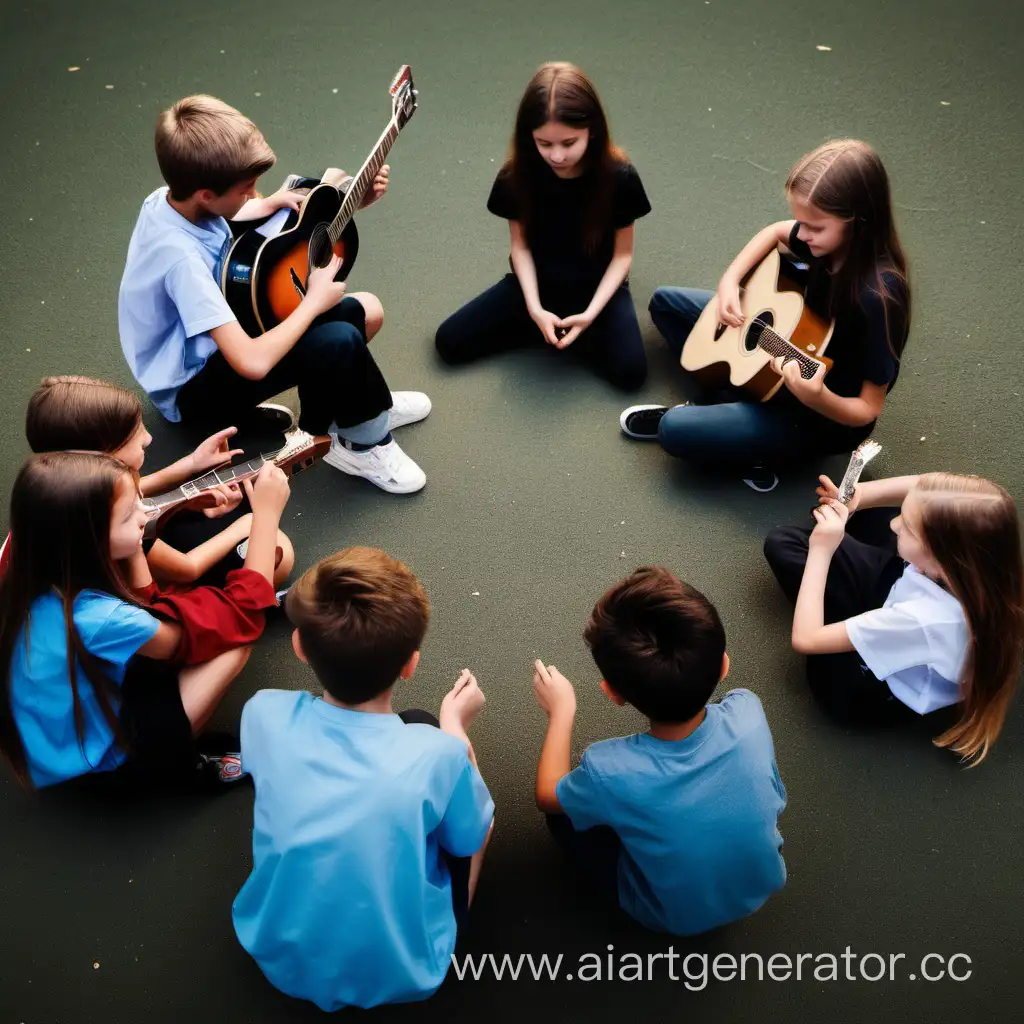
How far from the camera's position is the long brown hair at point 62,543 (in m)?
1.56

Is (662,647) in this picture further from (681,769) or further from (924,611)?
(924,611)

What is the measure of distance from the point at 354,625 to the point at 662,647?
0.48m

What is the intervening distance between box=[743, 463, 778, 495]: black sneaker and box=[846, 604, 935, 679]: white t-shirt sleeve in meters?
0.60

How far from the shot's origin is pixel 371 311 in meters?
2.55

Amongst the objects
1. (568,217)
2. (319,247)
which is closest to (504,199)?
(568,217)

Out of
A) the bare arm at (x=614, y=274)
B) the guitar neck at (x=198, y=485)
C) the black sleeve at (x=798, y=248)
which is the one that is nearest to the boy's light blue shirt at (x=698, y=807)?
the guitar neck at (x=198, y=485)

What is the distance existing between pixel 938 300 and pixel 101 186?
2607 mm

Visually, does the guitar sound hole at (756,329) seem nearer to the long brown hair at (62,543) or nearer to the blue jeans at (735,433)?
the blue jeans at (735,433)

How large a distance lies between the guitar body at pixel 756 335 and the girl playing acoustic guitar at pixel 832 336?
1.0 inches

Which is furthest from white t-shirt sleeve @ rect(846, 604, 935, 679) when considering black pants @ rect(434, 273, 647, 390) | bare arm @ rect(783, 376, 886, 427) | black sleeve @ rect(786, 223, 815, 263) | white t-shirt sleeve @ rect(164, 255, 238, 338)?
white t-shirt sleeve @ rect(164, 255, 238, 338)

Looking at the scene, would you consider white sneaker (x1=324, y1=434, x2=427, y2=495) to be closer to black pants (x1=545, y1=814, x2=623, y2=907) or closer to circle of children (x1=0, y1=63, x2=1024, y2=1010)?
circle of children (x1=0, y1=63, x2=1024, y2=1010)

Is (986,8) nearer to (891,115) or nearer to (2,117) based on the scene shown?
(891,115)

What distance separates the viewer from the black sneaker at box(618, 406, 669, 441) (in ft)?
8.17

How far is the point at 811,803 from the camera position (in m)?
1.90
